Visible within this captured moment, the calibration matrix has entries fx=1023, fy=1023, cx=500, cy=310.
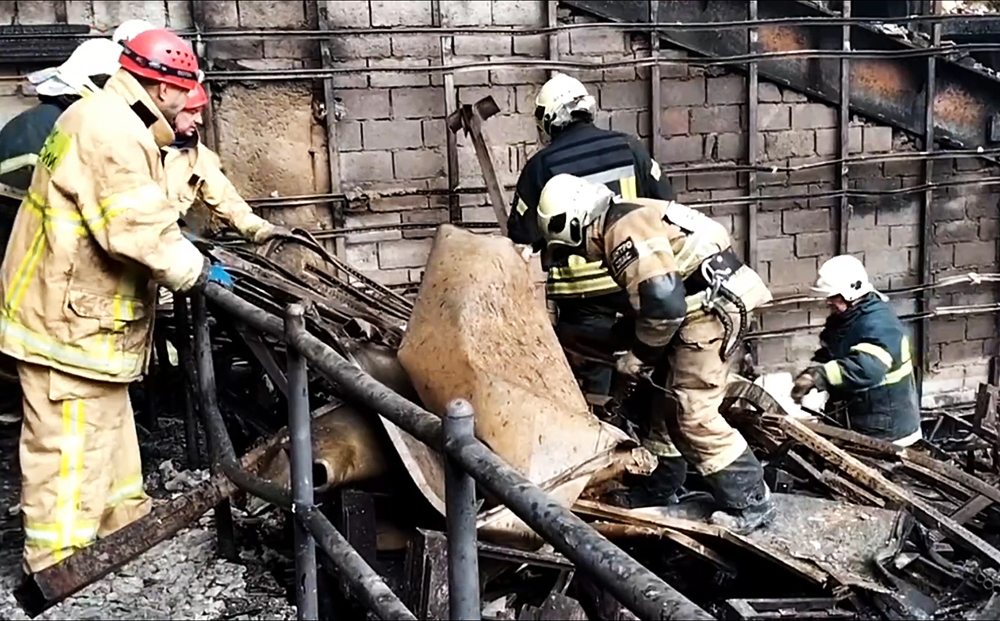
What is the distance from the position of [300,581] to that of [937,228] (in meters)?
7.17

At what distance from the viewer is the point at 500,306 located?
358 centimetres

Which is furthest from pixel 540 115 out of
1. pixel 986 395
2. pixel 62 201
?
pixel 986 395

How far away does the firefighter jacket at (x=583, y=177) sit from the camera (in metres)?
4.72

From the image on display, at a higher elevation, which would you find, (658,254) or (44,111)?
(44,111)

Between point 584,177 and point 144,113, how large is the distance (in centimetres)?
224

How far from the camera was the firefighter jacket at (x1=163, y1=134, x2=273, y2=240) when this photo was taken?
4453 mm

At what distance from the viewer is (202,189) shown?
4.68 m

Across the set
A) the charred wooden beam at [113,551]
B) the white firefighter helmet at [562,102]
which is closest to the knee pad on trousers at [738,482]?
the white firefighter helmet at [562,102]


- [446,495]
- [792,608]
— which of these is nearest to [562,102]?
[792,608]

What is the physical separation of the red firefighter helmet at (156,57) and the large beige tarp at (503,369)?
1.10m

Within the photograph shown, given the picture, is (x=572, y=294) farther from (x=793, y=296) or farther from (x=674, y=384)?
(x=793, y=296)

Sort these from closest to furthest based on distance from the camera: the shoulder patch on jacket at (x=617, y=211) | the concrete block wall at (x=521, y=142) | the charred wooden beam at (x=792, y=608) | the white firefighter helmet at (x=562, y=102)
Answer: the charred wooden beam at (x=792, y=608) < the shoulder patch on jacket at (x=617, y=211) < the white firefighter helmet at (x=562, y=102) < the concrete block wall at (x=521, y=142)

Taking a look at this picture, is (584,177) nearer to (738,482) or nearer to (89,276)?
(738,482)

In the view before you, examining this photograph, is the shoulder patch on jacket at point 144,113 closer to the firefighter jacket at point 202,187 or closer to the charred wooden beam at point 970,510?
the firefighter jacket at point 202,187
